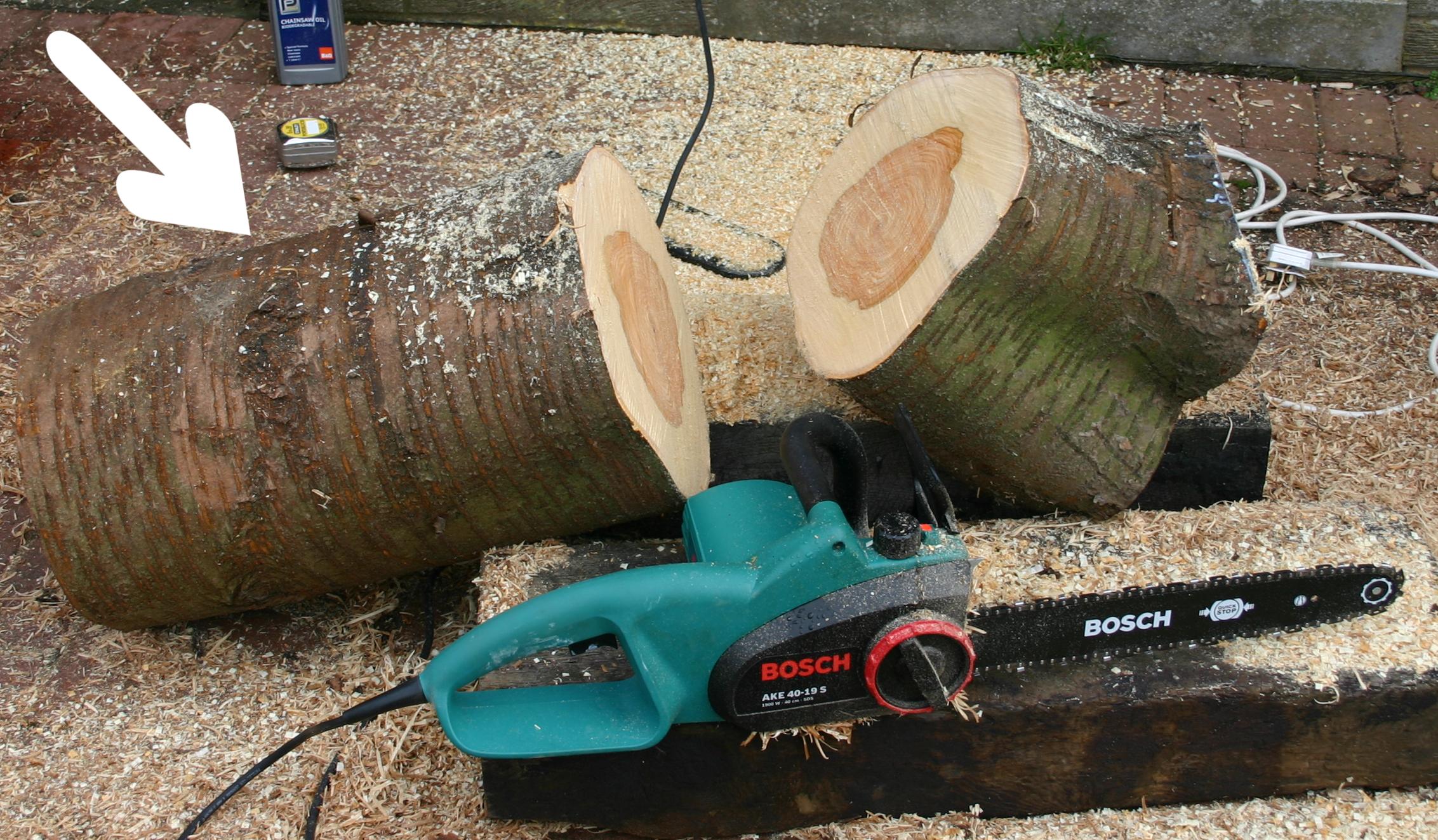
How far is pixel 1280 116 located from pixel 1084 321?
8.30 feet

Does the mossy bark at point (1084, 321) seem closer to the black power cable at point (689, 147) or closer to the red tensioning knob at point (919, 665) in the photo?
the red tensioning knob at point (919, 665)

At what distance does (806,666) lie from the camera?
1909 mm

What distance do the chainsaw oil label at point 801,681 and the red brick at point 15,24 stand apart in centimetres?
418

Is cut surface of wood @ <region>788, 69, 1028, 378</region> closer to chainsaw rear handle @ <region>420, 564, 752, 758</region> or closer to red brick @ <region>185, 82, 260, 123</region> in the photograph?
chainsaw rear handle @ <region>420, 564, 752, 758</region>

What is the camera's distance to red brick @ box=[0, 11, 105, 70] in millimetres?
4520

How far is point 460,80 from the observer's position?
4445 mm

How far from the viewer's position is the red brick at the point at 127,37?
14.8 feet

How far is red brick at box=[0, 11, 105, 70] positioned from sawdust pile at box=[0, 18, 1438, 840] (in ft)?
2.82

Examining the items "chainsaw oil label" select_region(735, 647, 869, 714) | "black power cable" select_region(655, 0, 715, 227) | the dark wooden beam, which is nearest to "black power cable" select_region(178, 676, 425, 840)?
"chainsaw oil label" select_region(735, 647, 869, 714)

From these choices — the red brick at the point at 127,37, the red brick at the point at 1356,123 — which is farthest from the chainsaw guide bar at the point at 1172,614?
the red brick at the point at 127,37

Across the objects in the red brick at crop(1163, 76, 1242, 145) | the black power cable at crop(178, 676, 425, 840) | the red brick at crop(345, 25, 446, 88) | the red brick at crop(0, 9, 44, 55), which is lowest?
the black power cable at crop(178, 676, 425, 840)

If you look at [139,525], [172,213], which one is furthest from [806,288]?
[172,213]

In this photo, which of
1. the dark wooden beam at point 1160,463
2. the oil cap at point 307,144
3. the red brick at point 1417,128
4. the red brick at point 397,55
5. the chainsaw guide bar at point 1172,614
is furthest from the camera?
the red brick at point 397,55

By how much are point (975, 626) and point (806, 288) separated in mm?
798
